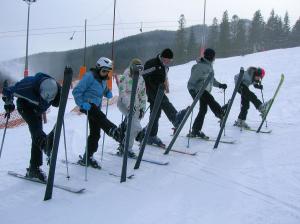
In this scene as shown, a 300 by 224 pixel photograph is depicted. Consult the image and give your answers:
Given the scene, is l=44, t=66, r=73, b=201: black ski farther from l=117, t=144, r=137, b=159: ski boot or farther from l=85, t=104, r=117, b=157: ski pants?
l=117, t=144, r=137, b=159: ski boot

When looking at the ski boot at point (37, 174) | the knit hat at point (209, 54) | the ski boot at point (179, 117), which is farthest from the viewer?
the knit hat at point (209, 54)

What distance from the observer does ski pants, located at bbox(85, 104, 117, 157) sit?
5.45 meters

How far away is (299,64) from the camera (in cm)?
2098

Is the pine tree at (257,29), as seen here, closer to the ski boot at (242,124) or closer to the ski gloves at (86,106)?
the ski boot at (242,124)

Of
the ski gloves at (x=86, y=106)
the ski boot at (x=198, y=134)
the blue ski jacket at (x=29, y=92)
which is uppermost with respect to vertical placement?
the blue ski jacket at (x=29, y=92)

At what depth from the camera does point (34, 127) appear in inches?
199

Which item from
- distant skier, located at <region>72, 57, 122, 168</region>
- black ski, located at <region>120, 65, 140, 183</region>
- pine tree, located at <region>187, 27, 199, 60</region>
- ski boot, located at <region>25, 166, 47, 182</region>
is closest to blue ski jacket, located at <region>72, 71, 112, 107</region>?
distant skier, located at <region>72, 57, 122, 168</region>

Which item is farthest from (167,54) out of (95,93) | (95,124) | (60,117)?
(60,117)

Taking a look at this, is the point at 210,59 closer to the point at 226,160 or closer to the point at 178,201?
the point at 226,160

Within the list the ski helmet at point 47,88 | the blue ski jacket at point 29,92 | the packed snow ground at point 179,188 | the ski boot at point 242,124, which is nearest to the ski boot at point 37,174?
the packed snow ground at point 179,188

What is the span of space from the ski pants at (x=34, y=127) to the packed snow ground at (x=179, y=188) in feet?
1.12

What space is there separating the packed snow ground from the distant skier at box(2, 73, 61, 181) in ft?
1.47

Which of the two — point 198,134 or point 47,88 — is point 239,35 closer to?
point 198,134

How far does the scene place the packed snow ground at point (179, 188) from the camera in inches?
162
